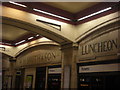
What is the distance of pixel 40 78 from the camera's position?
1008 cm

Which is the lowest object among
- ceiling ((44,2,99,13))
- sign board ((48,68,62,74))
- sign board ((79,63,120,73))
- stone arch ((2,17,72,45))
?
sign board ((48,68,62,74))

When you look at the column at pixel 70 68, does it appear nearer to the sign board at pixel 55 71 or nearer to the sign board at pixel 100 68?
the sign board at pixel 100 68

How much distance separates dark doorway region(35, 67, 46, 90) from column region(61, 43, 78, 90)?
254 centimetres

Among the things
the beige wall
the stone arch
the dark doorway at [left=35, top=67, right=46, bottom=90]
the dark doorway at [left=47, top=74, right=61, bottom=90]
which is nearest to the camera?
the stone arch

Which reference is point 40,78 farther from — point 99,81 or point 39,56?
point 99,81

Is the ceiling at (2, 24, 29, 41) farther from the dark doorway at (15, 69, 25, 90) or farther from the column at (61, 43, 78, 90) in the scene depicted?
the column at (61, 43, 78, 90)

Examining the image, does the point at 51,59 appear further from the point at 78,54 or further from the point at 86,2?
the point at 86,2

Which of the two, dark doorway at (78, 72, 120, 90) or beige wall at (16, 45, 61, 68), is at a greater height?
beige wall at (16, 45, 61, 68)

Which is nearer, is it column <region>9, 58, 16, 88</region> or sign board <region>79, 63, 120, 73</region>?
sign board <region>79, 63, 120, 73</region>

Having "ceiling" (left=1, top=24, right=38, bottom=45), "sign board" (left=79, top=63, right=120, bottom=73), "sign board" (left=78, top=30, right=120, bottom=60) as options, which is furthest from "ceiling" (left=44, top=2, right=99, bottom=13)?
"ceiling" (left=1, top=24, right=38, bottom=45)

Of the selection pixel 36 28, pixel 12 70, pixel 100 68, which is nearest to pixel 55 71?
pixel 36 28

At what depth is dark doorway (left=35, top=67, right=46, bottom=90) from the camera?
971 centimetres

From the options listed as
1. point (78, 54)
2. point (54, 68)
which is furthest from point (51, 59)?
point (78, 54)

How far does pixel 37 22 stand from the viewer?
6359mm
